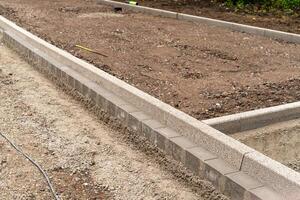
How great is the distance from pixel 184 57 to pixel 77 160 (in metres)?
3.25

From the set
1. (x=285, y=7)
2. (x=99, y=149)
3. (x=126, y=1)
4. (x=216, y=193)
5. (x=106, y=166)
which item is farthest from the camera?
(x=126, y=1)

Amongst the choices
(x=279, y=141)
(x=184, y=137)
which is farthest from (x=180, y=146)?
(x=279, y=141)

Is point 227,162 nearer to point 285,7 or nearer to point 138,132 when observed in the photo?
point 138,132

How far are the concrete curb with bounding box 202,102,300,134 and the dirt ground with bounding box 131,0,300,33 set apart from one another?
4567 mm

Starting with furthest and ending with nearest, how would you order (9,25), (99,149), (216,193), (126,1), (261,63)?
(126,1), (9,25), (261,63), (99,149), (216,193)

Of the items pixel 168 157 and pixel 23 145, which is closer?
pixel 168 157

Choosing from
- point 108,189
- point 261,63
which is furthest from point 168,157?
point 261,63

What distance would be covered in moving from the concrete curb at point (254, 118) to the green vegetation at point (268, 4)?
7327mm

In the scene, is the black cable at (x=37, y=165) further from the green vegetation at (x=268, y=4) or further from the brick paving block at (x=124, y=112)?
the green vegetation at (x=268, y=4)

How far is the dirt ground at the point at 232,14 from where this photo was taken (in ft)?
31.2

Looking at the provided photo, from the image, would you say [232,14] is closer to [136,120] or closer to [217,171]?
[136,120]

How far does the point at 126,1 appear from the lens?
503 inches

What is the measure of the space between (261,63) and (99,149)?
A: 11.1 ft

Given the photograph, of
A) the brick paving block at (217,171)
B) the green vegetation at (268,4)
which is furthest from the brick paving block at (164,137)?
the green vegetation at (268,4)
